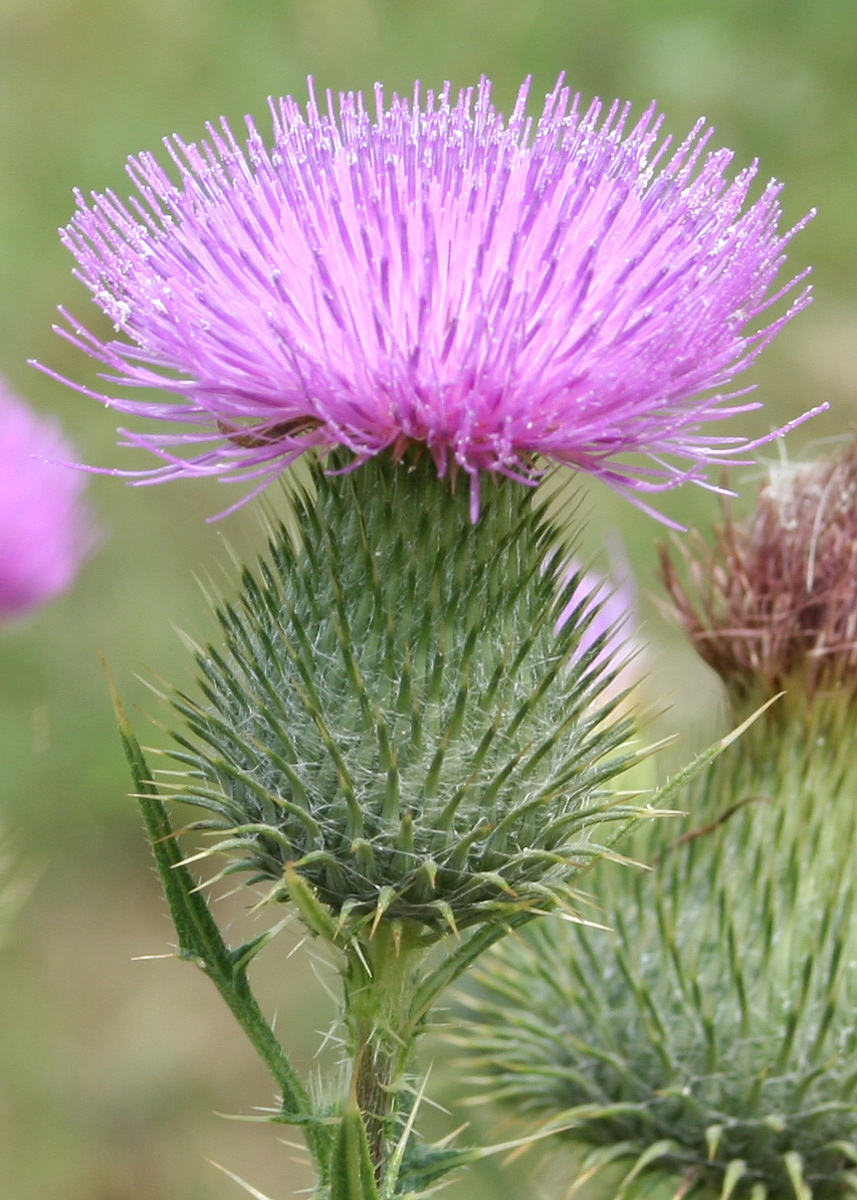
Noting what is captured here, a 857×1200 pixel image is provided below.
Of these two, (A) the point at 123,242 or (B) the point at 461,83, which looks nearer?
(A) the point at 123,242

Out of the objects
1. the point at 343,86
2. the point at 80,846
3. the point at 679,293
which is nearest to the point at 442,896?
the point at 679,293

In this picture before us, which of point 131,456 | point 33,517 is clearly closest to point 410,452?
point 33,517

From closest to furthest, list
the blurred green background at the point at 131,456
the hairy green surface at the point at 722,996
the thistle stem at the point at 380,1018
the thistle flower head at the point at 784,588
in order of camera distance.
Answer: the thistle stem at the point at 380,1018 < the hairy green surface at the point at 722,996 < the thistle flower head at the point at 784,588 < the blurred green background at the point at 131,456

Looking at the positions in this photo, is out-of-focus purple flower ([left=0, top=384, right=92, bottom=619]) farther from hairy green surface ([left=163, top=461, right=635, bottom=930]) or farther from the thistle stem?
the thistle stem

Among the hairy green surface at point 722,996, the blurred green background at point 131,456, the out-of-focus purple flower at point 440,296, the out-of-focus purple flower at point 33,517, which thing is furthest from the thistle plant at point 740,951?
the out-of-focus purple flower at point 33,517

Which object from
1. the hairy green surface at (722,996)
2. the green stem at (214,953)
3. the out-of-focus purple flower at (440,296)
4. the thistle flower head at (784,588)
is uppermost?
A: the out-of-focus purple flower at (440,296)

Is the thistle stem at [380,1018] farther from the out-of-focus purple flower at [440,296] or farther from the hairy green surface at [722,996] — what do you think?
the out-of-focus purple flower at [440,296]

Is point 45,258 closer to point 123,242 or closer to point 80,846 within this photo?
point 80,846
